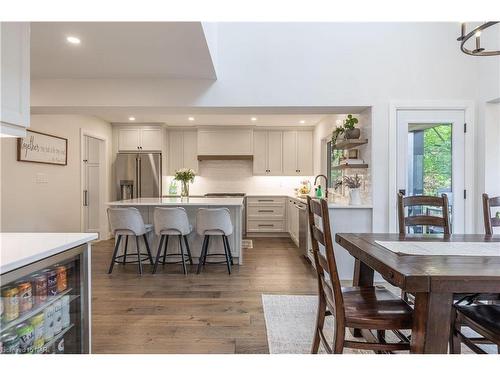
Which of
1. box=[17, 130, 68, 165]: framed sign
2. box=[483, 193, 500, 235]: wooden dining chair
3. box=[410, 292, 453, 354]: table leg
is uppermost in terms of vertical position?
box=[17, 130, 68, 165]: framed sign

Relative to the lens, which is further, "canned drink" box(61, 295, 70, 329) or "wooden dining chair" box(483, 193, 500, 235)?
"wooden dining chair" box(483, 193, 500, 235)

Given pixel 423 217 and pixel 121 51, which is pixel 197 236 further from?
pixel 423 217

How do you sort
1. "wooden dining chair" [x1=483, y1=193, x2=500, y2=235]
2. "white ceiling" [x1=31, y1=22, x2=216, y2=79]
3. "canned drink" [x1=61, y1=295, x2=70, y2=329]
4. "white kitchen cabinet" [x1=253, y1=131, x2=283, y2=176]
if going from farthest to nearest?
"white kitchen cabinet" [x1=253, y1=131, x2=283, y2=176] < "white ceiling" [x1=31, y1=22, x2=216, y2=79] < "wooden dining chair" [x1=483, y1=193, x2=500, y2=235] < "canned drink" [x1=61, y1=295, x2=70, y2=329]

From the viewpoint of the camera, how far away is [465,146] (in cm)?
355

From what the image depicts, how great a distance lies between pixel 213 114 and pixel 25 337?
3252 millimetres

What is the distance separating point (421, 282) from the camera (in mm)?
1276

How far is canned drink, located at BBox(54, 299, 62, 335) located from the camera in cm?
155

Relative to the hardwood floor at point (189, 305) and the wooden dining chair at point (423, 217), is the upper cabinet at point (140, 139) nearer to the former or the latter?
the hardwood floor at point (189, 305)

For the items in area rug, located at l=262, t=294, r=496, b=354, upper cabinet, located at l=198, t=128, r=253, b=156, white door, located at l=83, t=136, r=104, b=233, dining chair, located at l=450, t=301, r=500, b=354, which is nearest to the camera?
dining chair, located at l=450, t=301, r=500, b=354

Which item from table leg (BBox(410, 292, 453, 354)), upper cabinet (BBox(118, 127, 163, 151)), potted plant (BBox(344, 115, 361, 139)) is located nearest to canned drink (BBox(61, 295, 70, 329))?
table leg (BBox(410, 292, 453, 354))

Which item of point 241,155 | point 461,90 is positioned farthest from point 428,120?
point 241,155

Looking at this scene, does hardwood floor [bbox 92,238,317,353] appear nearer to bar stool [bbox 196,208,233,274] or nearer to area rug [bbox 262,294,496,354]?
area rug [bbox 262,294,496,354]

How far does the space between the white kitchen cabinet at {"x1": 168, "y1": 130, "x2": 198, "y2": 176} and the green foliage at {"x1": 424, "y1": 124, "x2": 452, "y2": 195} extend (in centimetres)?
468
